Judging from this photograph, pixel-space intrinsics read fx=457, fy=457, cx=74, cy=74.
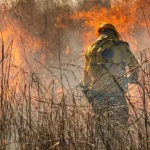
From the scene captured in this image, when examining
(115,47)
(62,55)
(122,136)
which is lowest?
(122,136)

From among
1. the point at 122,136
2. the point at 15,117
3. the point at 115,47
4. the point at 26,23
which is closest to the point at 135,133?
the point at 122,136

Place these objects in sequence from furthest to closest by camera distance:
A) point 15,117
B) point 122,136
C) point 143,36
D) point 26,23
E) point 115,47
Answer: point 26,23 → point 143,36 → point 115,47 → point 15,117 → point 122,136

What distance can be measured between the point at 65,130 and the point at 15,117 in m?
0.45

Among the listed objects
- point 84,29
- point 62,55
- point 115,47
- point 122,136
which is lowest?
point 122,136

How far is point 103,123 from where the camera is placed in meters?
2.80

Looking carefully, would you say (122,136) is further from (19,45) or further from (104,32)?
(19,45)

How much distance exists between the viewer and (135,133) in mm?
2723

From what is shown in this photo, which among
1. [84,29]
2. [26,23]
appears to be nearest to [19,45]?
[26,23]

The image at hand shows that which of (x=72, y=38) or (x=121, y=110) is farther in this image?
(x=72, y=38)

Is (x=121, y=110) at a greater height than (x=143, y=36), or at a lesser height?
lesser

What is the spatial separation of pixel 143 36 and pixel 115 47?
1038cm

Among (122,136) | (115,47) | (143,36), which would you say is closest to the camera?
(122,136)

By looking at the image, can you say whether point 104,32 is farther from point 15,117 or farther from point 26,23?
point 26,23

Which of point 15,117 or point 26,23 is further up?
point 26,23
